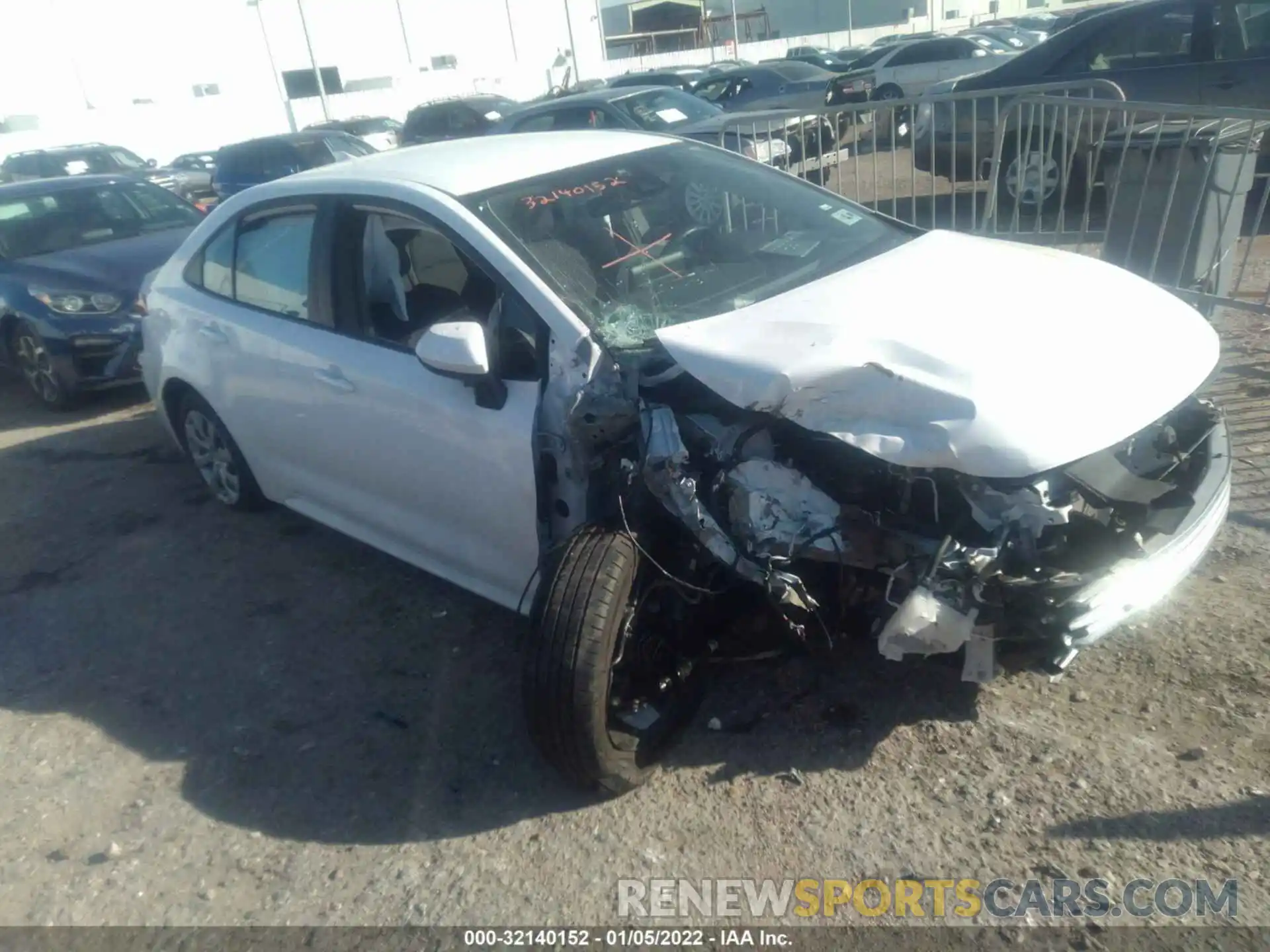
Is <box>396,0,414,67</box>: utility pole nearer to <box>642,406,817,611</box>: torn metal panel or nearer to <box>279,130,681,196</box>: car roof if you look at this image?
<box>279,130,681,196</box>: car roof

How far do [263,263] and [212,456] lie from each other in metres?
1.28

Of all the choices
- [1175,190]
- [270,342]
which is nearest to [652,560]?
[270,342]

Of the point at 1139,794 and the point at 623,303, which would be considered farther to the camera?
the point at 623,303

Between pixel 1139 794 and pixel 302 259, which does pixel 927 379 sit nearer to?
pixel 1139 794

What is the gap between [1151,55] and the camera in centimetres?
854

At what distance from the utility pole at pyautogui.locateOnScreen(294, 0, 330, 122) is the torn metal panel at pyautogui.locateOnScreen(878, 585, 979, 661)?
1492 inches

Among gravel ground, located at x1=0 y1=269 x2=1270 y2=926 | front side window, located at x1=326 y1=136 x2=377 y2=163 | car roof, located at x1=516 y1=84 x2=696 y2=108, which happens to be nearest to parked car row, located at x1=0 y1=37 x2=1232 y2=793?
gravel ground, located at x1=0 y1=269 x2=1270 y2=926

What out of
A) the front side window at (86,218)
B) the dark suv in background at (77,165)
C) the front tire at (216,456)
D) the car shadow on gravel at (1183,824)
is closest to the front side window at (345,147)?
the dark suv in background at (77,165)

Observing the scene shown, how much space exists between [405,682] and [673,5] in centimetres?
6438

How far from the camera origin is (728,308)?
3.48 m

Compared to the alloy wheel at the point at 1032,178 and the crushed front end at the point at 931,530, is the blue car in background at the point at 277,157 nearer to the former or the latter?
the alloy wheel at the point at 1032,178

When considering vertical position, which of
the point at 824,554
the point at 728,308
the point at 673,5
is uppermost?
the point at 728,308

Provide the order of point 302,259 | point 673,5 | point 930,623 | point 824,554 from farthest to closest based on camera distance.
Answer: point 673,5 < point 302,259 < point 824,554 < point 930,623

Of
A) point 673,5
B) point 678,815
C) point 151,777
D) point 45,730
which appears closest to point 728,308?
point 678,815
